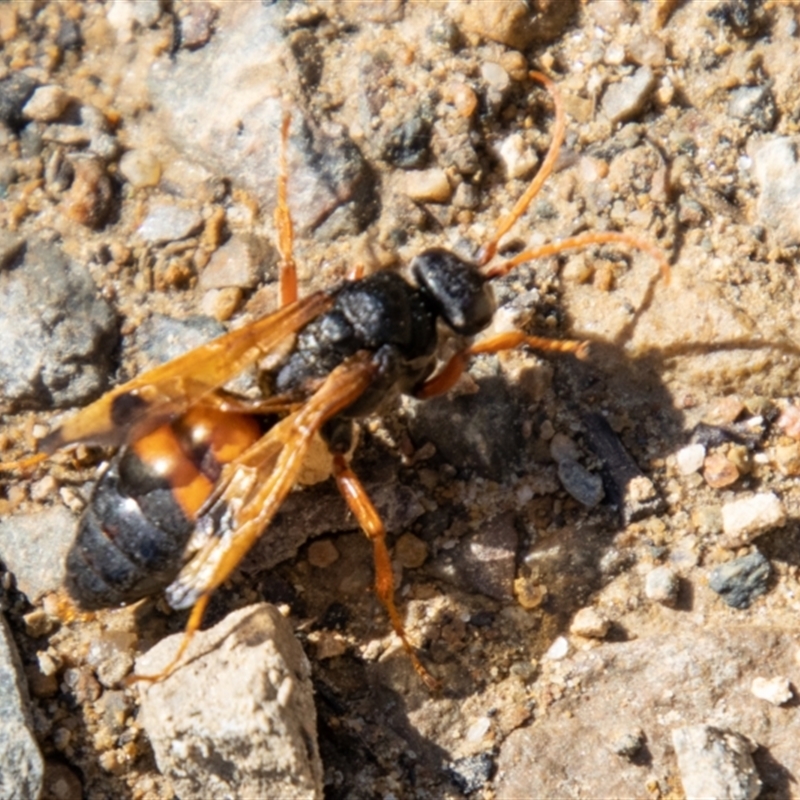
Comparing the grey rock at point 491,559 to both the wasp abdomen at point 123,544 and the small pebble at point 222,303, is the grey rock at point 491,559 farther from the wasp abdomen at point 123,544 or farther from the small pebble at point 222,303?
the small pebble at point 222,303

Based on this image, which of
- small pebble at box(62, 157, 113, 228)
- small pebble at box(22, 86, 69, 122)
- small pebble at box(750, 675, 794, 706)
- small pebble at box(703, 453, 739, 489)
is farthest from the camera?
small pebble at box(22, 86, 69, 122)

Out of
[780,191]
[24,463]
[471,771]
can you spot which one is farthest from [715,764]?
[24,463]

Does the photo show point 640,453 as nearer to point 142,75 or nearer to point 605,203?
point 605,203

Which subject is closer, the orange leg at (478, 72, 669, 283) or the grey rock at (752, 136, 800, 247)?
the orange leg at (478, 72, 669, 283)

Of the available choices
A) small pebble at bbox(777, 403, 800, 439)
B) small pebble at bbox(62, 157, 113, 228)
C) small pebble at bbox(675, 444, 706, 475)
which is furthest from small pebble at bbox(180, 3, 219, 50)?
small pebble at bbox(777, 403, 800, 439)

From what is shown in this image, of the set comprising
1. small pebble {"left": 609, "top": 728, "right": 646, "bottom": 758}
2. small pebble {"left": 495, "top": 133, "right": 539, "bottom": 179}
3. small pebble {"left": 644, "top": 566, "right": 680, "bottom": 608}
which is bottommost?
small pebble {"left": 609, "top": 728, "right": 646, "bottom": 758}

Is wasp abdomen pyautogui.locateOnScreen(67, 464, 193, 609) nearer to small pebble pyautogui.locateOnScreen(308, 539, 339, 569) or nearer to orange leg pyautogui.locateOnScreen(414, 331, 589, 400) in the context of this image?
small pebble pyautogui.locateOnScreen(308, 539, 339, 569)
